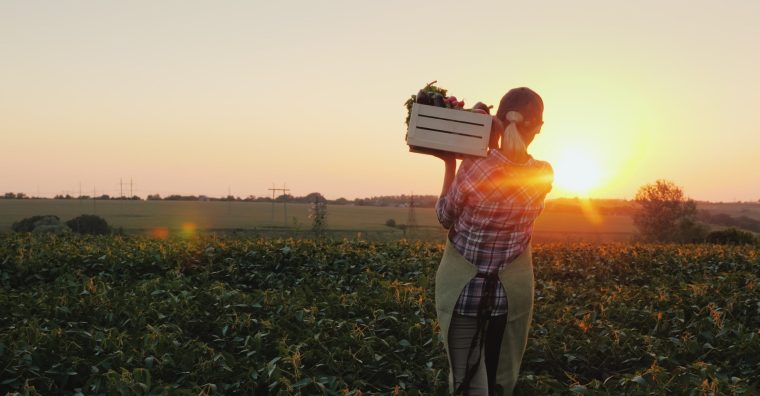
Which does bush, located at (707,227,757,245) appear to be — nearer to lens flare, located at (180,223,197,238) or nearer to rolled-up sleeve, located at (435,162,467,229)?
lens flare, located at (180,223,197,238)

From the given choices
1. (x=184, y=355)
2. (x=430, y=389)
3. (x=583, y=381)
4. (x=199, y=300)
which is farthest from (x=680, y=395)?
(x=199, y=300)

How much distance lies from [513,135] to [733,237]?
19.8m

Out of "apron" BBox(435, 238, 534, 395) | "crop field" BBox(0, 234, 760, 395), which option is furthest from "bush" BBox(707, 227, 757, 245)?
A: "apron" BBox(435, 238, 534, 395)

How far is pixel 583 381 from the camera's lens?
529 centimetres

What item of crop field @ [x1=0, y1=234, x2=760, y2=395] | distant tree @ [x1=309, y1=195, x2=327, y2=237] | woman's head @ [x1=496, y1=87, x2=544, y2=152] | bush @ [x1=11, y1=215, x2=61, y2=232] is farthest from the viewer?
bush @ [x1=11, y1=215, x2=61, y2=232]

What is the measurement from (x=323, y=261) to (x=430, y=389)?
5624 millimetres

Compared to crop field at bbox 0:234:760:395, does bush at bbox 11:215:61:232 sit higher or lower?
higher

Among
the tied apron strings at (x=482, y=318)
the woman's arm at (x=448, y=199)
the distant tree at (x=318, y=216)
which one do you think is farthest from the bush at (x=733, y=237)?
the woman's arm at (x=448, y=199)

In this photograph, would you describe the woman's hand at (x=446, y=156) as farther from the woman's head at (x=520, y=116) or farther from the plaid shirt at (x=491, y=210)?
the woman's head at (x=520, y=116)

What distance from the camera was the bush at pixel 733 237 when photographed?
19408 millimetres

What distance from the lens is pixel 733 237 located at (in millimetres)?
19828

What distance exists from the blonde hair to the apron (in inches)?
25.5

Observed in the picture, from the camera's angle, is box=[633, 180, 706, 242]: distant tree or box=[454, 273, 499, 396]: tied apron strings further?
box=[633, 180, 706, 242]: distant tree

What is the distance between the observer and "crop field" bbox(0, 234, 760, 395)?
4488 millimetres
